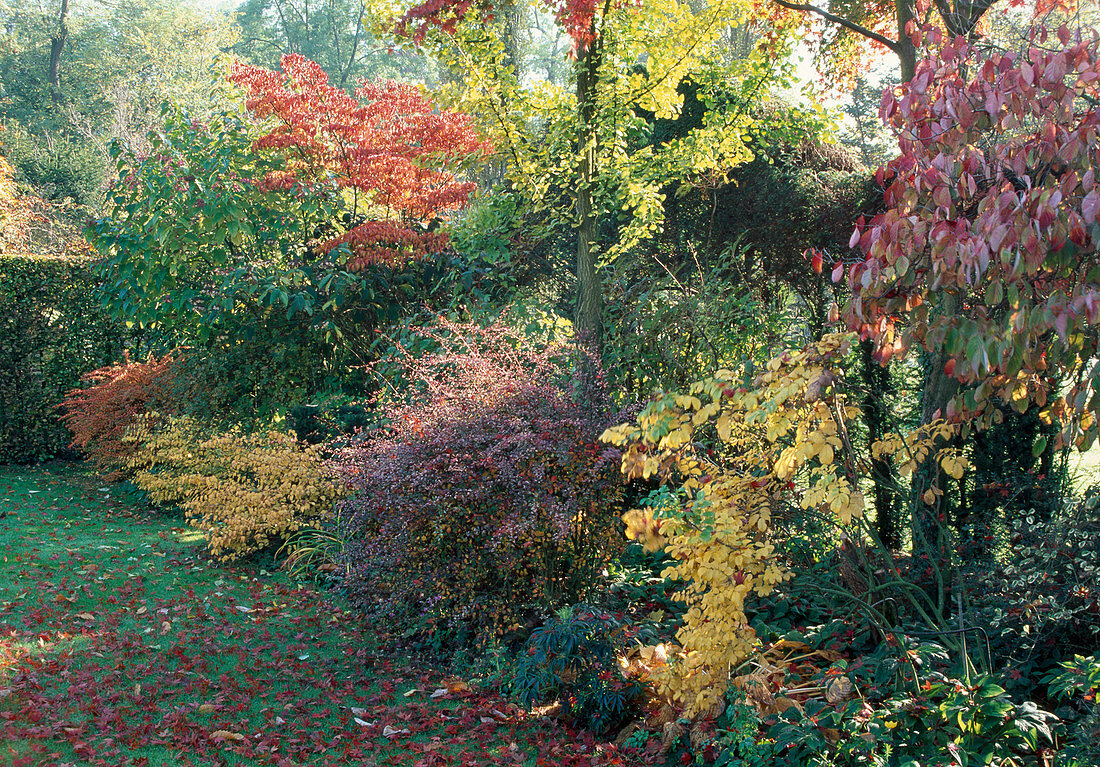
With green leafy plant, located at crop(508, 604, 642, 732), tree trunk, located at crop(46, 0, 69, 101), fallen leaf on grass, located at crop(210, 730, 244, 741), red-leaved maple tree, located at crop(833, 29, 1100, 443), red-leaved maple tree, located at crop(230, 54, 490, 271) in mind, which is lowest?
fallen leaf on grass, located at crop(210, 730, 244, 741)

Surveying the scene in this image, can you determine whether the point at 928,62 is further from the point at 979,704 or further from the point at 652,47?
the point at 652,47

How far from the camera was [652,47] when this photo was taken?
673 cm

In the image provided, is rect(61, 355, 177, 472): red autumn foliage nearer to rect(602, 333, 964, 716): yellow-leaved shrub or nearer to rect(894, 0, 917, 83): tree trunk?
rect(602, 333, 964, 716): yellow-leaved shrub

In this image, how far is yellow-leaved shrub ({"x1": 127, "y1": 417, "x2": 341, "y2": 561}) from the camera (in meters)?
6.25

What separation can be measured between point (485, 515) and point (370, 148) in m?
5.43

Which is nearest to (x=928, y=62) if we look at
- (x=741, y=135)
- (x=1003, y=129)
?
(x=1003, y=129)

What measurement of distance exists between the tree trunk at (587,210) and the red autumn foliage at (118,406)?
448cm

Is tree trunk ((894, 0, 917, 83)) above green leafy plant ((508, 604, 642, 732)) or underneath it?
above

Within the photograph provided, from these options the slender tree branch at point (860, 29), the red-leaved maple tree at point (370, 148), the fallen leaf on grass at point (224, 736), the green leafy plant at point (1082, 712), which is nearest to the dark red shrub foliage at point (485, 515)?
the fallen leaf on grass at point (224, 736)

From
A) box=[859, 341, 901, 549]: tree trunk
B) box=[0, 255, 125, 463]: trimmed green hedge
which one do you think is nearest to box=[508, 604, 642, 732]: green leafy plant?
box=[859, 341, 901, 549]: tree trunk

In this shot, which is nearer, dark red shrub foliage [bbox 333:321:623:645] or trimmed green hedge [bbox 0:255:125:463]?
dark red shrub foliage [bbox 333:321:623:645]

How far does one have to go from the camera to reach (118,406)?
8.77m

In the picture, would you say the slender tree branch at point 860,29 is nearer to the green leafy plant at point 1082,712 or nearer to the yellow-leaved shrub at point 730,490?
the yellow-leaved shrub at point 730,490

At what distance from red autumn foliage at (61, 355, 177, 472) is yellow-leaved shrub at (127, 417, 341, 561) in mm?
895
